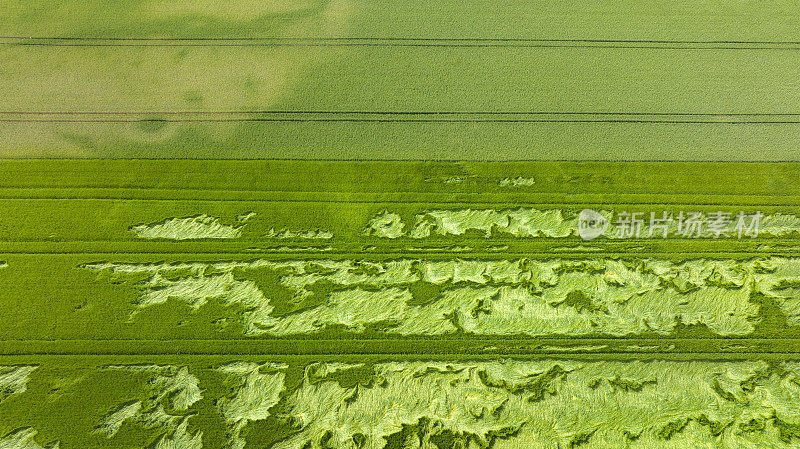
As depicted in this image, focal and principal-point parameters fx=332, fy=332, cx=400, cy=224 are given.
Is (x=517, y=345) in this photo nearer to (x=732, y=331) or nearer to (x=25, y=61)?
(x=732, y=331)

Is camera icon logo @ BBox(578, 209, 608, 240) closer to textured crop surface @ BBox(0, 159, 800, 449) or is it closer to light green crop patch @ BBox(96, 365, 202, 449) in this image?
textured crop surface @ BBox(0, 159, 800, 449)

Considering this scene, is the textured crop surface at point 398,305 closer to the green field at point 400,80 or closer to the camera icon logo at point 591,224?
the camera icon logo at point 591,224

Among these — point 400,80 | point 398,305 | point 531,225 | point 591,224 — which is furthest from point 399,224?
point 591,224

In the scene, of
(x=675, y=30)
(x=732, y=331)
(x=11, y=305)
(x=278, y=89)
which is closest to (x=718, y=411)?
(x=732, y=331)

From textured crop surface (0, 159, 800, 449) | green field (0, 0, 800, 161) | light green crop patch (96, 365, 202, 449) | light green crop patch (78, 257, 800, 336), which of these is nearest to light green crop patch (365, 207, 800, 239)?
textured crop surface (0, 159, 800, 449)

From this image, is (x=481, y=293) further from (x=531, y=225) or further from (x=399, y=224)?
(x=399, y=224)
